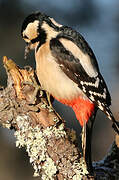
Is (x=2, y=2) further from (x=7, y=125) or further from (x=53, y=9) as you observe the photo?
(x=7, y=125)

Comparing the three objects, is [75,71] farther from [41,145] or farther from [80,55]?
[41,145]

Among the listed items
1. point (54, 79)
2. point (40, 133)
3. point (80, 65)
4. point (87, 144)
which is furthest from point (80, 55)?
point (40, 133)

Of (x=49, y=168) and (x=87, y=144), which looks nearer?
(x=49, y=168)

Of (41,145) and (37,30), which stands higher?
(37,30)

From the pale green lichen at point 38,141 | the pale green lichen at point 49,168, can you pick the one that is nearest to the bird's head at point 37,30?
the pale green lichen at point 38,141

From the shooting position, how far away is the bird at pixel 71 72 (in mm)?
3205

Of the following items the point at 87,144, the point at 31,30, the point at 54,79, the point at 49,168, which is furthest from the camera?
the point at 31,30

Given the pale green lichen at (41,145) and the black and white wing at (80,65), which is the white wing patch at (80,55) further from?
the pale green lichen at (41,145)

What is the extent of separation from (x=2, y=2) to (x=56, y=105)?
3262 mm

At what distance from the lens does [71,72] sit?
323cm

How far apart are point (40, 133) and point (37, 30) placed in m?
1.05

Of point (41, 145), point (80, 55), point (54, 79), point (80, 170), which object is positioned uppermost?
point (80, 55)

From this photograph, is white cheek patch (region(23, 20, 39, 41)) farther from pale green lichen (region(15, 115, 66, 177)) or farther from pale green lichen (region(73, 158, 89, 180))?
pale green lichen (region(73, 158, 89, 180))

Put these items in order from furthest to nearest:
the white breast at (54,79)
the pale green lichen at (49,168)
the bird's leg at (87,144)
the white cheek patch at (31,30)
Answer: the white cheek patch at (31,30) → the white breast at (54,79) → the bird's leg at (87,144) → the pale green lichen at (49,168)
